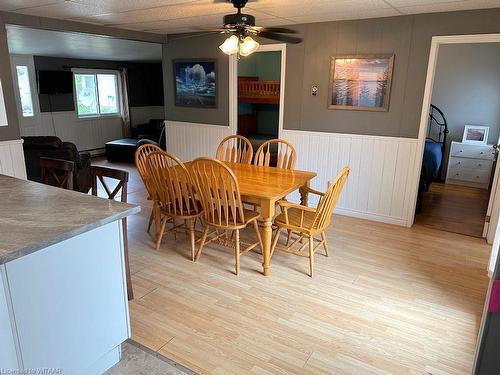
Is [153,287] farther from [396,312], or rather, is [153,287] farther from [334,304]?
[396,312]

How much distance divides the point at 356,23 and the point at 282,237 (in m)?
2.43

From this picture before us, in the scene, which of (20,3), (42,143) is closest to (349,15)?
(20,3)

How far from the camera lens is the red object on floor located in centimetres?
100

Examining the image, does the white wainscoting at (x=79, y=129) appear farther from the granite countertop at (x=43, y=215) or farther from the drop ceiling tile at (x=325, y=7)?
the granite countertop at (x=43, y=215)

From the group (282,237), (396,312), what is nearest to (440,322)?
(396,312)

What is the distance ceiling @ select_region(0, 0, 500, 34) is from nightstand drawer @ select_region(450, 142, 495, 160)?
9.72 ft

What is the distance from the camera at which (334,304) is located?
2.56 metres

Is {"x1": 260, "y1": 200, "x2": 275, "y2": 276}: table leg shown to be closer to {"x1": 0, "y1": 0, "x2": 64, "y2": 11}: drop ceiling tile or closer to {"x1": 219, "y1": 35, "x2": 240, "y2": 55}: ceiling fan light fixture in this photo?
{"x1": 219, "y1": 35, "x2": 240, "y2": 55}: ceiling fan light fixture

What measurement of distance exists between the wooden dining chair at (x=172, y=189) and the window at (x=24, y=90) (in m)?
5.71

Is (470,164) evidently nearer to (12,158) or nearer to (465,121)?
(465,121)

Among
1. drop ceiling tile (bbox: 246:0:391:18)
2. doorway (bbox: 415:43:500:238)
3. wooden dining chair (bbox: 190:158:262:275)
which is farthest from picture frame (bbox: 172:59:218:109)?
doorway (bbox: 415:43:500:238)

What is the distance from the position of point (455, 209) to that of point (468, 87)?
2.31 metres

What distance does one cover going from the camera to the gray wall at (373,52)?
352 centimetres

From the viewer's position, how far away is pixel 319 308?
2.51 m
